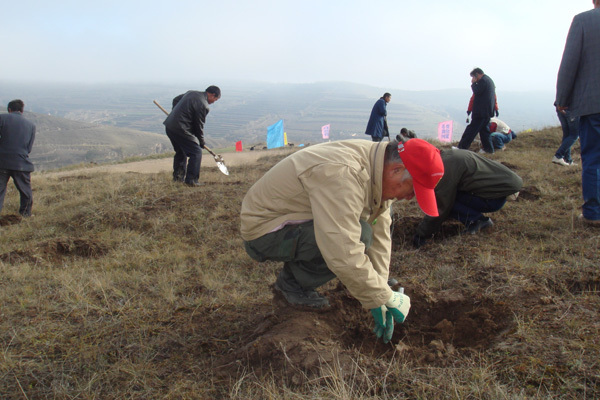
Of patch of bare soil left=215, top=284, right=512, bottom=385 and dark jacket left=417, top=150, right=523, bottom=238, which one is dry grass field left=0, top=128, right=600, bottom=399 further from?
dark jacket left=417, top=150, right=523, bottom=238

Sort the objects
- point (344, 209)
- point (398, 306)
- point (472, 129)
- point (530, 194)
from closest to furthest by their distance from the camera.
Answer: point (344, 209), point (398, 306), point (530, 194), point (472, 129)

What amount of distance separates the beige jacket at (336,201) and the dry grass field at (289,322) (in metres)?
0.40

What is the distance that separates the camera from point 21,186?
5246 millimetres

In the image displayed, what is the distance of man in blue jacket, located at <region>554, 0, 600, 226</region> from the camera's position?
3.20m

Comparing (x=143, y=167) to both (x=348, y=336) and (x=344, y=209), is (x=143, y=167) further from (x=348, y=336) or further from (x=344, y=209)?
(x=344, y=209)

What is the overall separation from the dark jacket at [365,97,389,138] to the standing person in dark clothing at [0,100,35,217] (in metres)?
6.70

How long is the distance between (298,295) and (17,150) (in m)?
4.84

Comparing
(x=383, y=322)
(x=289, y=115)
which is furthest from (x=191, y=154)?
(x=289, y=115)

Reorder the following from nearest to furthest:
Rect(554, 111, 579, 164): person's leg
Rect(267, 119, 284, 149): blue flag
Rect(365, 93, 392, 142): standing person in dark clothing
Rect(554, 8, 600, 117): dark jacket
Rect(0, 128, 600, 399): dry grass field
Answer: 1. Rect(0, 128, 600, 399): dry grass field
2. Rect(554, 8, 600, 117): dark jacket
3. Rect(554, 111, 579, 164): person's leg
4. Rect(365, 93, 392, 142): standing person in dark clothing
5. Rect(267, 119, 284, 149): blue flag

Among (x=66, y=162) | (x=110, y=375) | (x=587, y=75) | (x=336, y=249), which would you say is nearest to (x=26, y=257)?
(x=110, y=375)

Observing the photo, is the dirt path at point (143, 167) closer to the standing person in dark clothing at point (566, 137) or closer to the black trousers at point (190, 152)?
the black trousers at point (190, 152)

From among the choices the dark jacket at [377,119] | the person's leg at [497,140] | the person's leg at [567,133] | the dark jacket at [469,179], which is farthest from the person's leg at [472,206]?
the dark jacket at [377,119]

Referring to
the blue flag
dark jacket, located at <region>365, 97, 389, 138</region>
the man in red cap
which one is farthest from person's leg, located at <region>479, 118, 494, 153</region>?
the blue flag

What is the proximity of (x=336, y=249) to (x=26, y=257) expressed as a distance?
3403 millimetres
